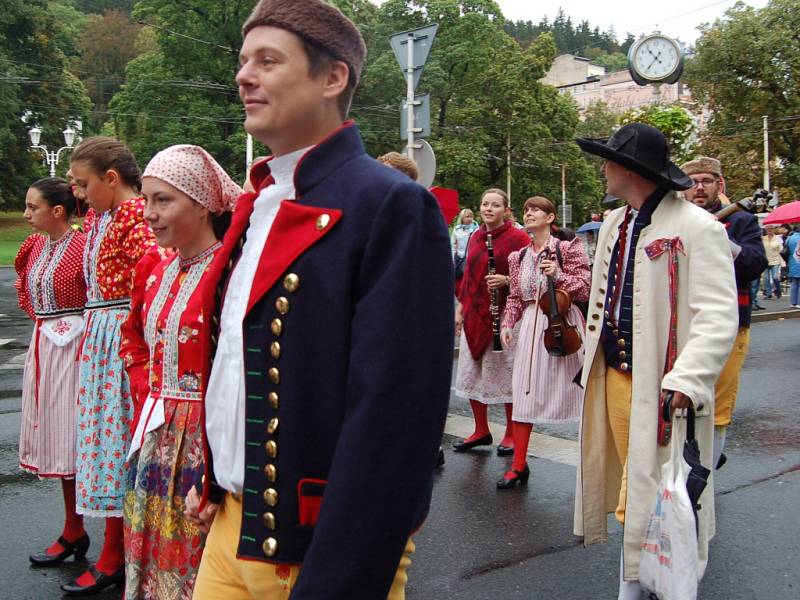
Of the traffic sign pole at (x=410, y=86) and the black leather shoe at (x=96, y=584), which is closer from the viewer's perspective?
the black leather shoe at (x=96, y=584)

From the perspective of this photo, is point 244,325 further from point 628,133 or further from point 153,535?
point 628,133

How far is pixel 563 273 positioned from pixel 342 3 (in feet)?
121

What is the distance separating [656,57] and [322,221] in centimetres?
1602

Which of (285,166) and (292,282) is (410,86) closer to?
(285,166)

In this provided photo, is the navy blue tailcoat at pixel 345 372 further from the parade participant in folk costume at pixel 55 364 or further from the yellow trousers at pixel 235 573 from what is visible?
the parade participant in folk costume at pixel 55 364

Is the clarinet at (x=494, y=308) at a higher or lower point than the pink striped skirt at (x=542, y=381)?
higher

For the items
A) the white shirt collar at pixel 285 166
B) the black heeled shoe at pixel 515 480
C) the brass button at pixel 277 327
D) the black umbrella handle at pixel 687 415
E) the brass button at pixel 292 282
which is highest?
the white shirt collar at pixel 285 166

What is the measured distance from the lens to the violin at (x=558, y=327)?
19.1 ft

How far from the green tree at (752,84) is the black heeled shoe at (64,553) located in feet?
124

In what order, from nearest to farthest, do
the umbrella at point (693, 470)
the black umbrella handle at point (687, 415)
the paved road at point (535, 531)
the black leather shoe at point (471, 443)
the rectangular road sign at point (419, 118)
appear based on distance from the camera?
the umbrella at point (693, 470) → the black umbrella handle at point (687, 415) → the paved road at point (535, 531) → the black leather shoe at point (471, 443) → the rectangular road sign at point (419, 118)

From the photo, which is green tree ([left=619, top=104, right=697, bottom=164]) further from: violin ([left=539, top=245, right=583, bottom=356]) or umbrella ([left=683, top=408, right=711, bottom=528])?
umbrella ([left=683, top=408, right=711, bottom=528])

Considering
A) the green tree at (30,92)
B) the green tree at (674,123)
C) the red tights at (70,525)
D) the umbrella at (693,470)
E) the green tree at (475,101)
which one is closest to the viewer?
the umbrella at (693,470)

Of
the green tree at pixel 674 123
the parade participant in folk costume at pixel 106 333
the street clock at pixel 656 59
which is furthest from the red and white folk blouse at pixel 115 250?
the street clock at pixel 656 59

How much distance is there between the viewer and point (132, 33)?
78.0 metres
